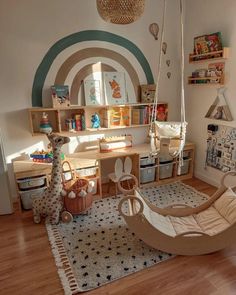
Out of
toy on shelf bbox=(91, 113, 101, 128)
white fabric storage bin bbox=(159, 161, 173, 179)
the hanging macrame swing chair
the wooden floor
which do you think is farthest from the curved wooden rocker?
toy on shelf bbox=(91, 113, 101, 128)

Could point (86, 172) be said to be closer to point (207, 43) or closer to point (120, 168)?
point (120, 168)

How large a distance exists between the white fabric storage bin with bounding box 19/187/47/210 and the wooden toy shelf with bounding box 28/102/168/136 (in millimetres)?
708

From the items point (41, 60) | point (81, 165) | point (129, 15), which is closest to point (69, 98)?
point (41, 60)

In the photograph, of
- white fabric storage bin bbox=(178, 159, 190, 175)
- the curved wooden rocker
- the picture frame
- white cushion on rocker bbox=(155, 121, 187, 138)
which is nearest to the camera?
the curved wooden rocker

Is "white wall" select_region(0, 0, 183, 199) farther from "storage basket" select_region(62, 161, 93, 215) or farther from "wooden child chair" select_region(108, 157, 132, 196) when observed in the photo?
"wooden child chair" select_region(108, 157, 132, 196)

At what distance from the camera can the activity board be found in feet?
9.87

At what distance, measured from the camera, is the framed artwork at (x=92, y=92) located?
125 inches

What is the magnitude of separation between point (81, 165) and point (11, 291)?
1.48 meters

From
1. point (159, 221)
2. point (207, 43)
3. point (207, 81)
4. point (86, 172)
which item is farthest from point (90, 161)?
point (207, 43)

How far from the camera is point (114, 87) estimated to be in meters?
3.32

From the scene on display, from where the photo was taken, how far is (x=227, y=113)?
3020mm

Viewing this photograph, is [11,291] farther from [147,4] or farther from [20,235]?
[147,4]

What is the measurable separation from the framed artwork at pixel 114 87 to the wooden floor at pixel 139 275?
6.62 ft

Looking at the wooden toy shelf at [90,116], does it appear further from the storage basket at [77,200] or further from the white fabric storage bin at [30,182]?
the storage basket at [77,200]
